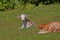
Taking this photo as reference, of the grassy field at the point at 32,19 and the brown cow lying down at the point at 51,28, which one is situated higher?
the brown cow lying down at the point at 51,28

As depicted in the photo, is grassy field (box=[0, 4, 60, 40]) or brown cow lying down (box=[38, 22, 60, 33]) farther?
brown cow lying down (box=[38, 22, 60, 33])

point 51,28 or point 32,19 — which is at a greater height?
point 51,28

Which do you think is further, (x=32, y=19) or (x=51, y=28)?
(x=32, y=19)

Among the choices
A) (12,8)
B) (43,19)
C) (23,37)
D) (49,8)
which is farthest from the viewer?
(12,8)

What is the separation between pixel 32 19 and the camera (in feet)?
50.3

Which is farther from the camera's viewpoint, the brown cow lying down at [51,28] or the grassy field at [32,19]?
the brown cow lying down at [51,28]

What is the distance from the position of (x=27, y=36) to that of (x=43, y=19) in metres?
4.52

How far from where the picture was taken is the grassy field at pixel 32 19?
1055cm

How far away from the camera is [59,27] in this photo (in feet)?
36.3

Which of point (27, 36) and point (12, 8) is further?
point (12, 8)

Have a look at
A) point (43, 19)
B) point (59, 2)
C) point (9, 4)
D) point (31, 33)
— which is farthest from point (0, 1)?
point (31, 33)

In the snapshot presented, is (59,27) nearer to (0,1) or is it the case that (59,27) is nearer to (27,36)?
(27,36)

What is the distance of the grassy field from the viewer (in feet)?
34.6

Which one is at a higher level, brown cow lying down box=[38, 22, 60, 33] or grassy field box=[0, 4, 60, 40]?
brown cow lying down box=[38, 22, 60, 33]
